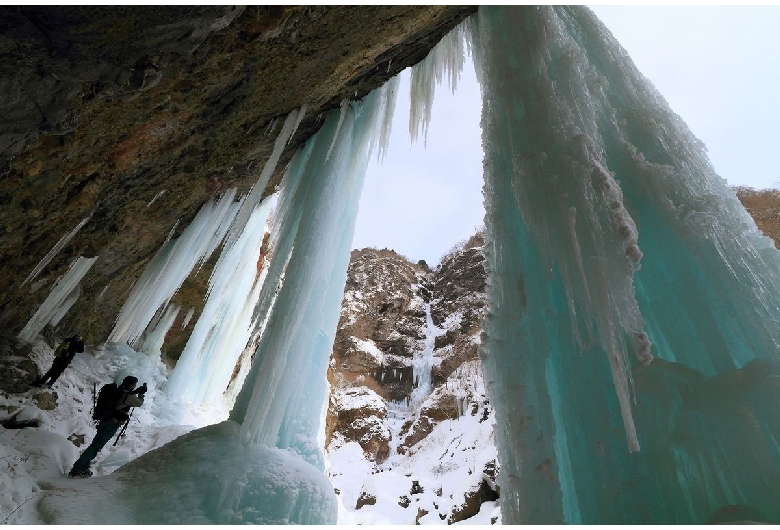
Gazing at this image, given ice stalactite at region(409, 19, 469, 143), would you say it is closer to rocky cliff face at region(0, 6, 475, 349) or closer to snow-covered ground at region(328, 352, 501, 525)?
rocky cliff face at region(0, 6, 475, 349)

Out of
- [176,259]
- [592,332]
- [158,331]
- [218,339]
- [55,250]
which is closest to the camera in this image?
A: [592,332]

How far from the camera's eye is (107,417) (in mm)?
4602

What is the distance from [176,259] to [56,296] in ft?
5.40

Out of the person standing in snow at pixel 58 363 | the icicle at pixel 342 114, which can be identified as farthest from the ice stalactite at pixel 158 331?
the icicle at pixel 342 114

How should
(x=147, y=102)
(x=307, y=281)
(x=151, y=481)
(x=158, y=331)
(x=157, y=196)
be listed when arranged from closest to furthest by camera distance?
(x=151, y=481) → (x=147, y=102) → (x=307, y=281) → (x=157, y=196) → (x=158, y=331)

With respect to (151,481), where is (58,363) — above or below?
above

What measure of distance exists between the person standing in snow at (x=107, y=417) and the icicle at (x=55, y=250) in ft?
6.19

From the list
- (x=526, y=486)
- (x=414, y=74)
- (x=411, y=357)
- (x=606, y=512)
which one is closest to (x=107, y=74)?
(x=414, y=74)

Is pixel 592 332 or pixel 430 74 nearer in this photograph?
pixel 592 332

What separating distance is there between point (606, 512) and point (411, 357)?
18748mm

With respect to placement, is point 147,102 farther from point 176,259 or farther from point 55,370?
point 55,370

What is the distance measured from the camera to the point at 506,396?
225 cm

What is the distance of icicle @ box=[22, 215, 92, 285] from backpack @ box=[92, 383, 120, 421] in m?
1.92

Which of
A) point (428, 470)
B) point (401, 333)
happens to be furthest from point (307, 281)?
point (401, 333)
